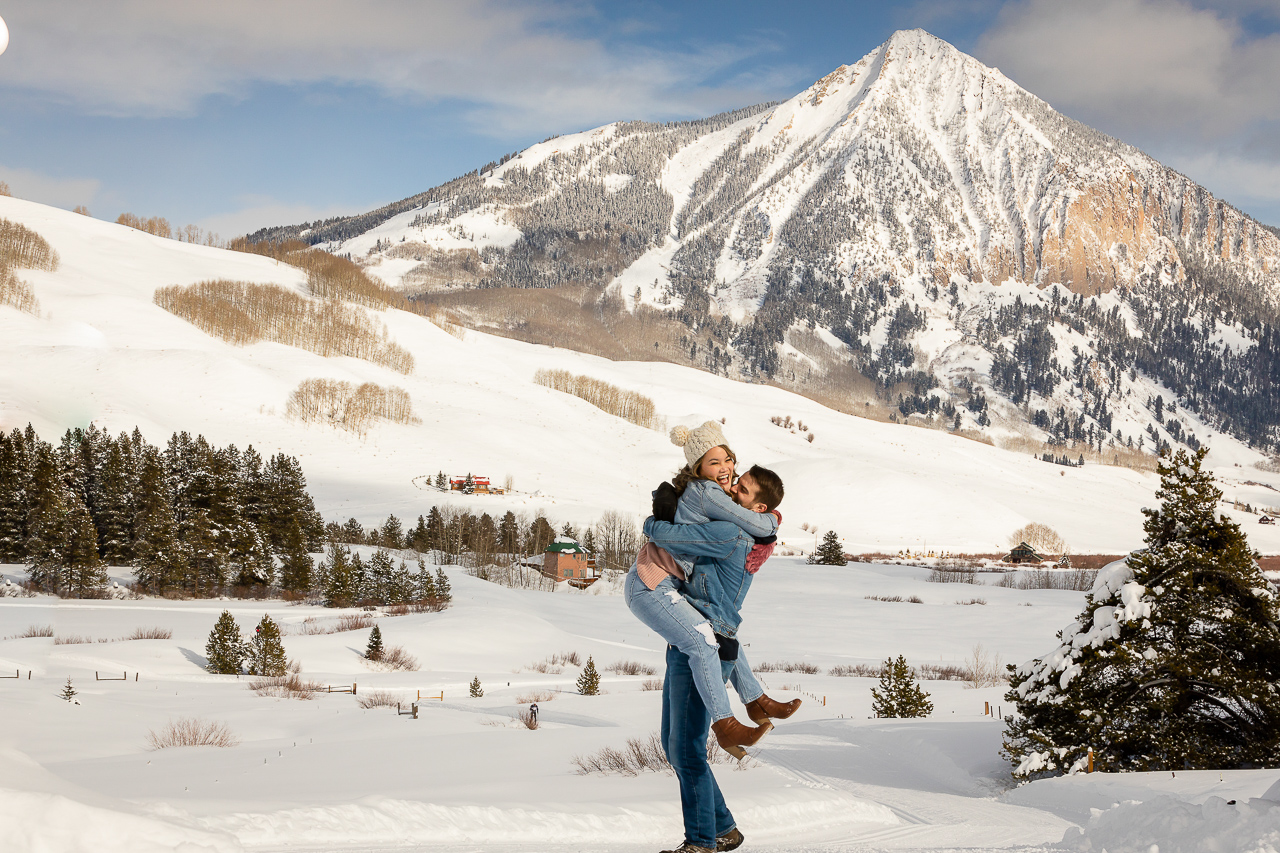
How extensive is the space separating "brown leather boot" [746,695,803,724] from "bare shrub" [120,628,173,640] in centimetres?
2489

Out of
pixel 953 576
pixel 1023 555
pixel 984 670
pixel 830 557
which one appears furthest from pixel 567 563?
→ pixel 1023 555

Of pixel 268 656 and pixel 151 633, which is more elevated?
pixel 268 656

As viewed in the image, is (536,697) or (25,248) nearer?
(536,697)

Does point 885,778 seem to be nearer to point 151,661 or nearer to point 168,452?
point 151,661

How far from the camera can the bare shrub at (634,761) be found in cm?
751

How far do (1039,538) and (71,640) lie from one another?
301 ft

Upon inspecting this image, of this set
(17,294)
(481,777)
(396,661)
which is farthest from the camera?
(17,294)

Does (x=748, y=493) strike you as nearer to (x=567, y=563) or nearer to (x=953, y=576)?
(x=567, y=563)

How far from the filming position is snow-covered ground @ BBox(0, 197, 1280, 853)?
505cm

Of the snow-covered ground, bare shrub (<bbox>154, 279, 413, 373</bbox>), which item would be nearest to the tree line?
the snow-covered ground

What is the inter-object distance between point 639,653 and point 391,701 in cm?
1394

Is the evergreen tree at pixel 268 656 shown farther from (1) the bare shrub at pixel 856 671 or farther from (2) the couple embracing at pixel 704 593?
(2) the couple embracing at pixel 704 593

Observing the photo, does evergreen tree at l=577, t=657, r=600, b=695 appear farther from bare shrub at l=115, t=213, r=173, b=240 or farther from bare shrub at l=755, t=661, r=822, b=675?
bare shrub at l=115, t=213, r=173, b=240

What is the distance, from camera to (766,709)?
4.61m
